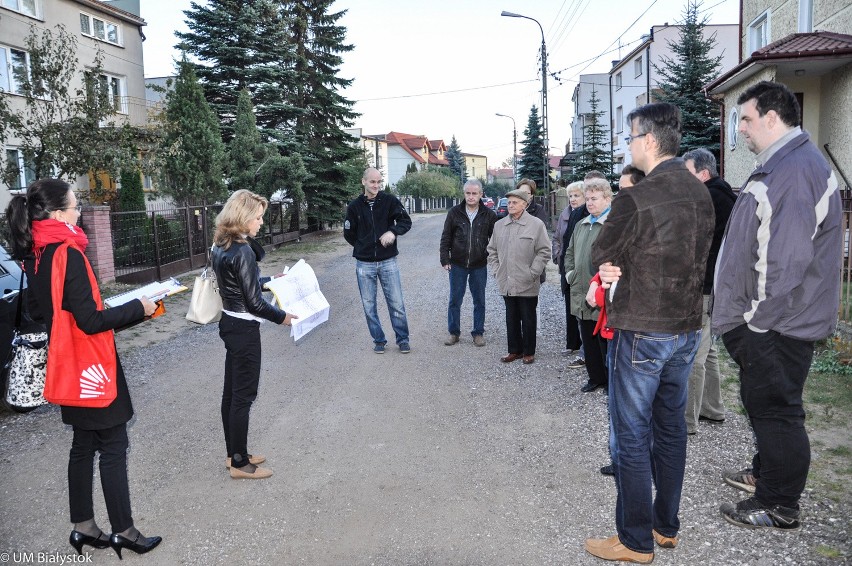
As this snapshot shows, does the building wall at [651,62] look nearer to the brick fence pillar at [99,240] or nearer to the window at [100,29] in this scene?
the window at [100,29]

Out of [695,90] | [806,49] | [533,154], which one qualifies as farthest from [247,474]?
[533,154]

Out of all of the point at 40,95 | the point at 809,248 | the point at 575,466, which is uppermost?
the point at 40,95

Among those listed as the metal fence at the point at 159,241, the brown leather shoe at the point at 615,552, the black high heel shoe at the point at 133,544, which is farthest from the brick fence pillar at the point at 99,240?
the brown leather shoe at the point at 615,552

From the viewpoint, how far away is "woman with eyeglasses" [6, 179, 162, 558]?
3146 mm

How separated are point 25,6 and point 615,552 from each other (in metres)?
27.5

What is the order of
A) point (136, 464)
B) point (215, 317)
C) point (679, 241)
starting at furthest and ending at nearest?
point (136, 464)
point (215, 317)
point (679, 241)

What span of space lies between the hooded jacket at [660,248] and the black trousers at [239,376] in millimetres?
2314

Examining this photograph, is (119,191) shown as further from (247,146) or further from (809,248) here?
(809,248)

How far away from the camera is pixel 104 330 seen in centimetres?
317

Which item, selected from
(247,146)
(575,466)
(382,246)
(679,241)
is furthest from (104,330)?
(247,146)

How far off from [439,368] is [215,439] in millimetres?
2628

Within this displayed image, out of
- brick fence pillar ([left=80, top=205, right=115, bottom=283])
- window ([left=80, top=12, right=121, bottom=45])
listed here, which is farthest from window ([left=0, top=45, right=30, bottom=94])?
brick fence pillar ([left=80, top=205, right=115, bottom=283])

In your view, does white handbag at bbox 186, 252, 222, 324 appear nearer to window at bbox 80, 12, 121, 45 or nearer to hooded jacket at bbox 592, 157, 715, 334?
hooded jacket at bbox 592, 157, 715, 334

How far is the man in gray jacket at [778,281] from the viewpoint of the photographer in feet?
10.5
